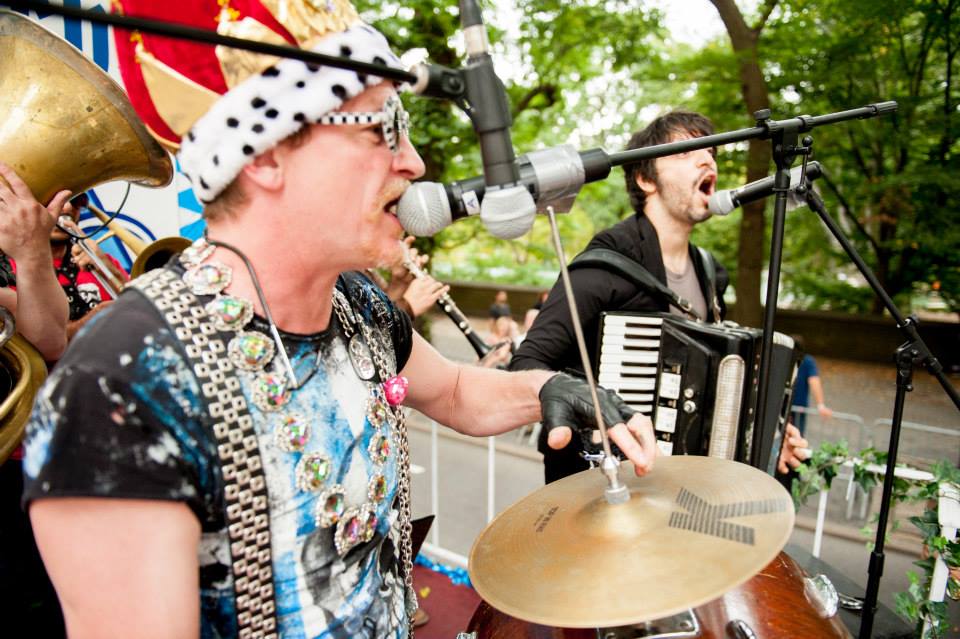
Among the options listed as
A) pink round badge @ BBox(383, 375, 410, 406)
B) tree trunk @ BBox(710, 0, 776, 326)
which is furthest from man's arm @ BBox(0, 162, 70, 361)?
tree trunk @ BBox(710, 0, 776, 326)

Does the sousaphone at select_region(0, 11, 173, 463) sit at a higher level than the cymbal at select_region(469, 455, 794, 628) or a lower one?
higher

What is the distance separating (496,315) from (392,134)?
8.18 meters

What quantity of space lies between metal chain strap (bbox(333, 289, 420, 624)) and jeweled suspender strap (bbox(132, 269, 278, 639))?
344 millimetres

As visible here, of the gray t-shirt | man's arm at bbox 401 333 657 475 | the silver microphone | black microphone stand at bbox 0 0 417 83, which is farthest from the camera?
the gray t-shirt

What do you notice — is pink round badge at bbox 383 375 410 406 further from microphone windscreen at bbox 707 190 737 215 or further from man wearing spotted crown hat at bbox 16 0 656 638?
microphone windscreen at bbox 707 190 737 215

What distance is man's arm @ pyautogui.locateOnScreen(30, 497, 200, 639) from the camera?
3.01ft

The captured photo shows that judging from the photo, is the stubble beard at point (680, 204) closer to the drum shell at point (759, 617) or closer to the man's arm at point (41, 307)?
the drum shell at point (759, 617)

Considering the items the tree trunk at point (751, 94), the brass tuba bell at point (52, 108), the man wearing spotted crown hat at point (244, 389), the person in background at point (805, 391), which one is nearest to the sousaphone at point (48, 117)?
the brass tuba bell at point (52, 108)

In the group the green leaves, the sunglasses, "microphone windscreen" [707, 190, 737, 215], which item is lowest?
the green leaves

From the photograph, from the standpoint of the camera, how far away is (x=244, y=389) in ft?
3.68

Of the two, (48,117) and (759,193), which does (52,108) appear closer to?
(48,117)

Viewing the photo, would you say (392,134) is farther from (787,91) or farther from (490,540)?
(787,91)

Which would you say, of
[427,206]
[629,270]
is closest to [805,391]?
[629,270]

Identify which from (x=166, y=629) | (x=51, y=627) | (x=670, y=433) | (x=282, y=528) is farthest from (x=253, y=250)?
(x=51, y=627)
